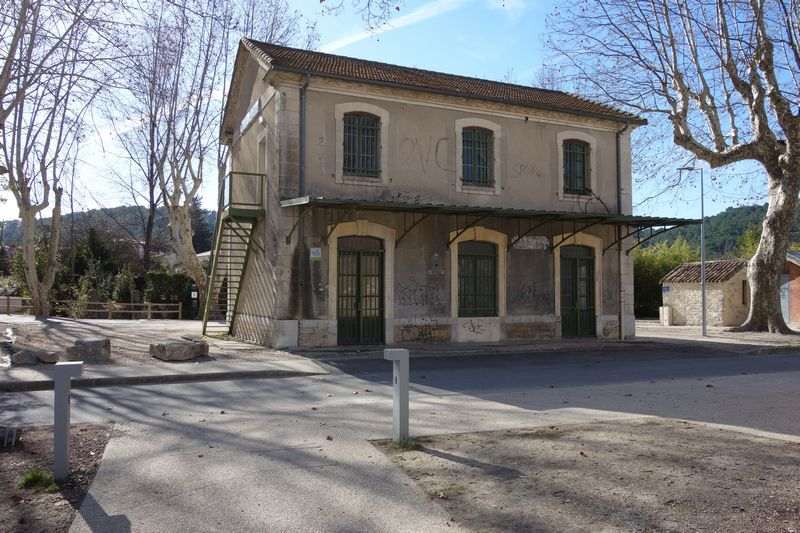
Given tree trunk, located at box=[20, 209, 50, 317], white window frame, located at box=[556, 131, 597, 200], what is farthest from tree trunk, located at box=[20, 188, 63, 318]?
white window frame, located at box=[556, 131, 597, 200]

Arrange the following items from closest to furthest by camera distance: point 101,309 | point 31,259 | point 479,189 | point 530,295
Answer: point 479,189 < point 530,295 < point 31,259 < point 101,309

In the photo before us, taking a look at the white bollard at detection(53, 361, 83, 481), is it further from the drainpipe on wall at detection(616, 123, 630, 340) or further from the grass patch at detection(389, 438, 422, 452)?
the drainpipe on wall at detection(616, 123, 630, 340)

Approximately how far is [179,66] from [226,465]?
86.1 feet

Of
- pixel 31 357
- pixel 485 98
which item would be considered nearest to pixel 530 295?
pixel 485 98

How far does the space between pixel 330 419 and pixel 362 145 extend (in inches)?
435

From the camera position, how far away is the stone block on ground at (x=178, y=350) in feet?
44.8

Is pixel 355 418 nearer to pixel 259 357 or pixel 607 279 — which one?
pixel 259 357

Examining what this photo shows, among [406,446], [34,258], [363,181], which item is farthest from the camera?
[34,258]

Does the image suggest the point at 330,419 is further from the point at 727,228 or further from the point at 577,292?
the point at 727,228

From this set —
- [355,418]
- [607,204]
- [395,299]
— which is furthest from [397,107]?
[355,418]

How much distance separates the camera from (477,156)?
19.5 metres

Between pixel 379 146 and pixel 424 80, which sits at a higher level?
pixel 424 80

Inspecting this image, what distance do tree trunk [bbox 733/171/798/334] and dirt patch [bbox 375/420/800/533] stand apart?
19.9 metres

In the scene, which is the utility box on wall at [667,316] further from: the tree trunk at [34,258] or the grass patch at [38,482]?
the grass patch at [38,482]
